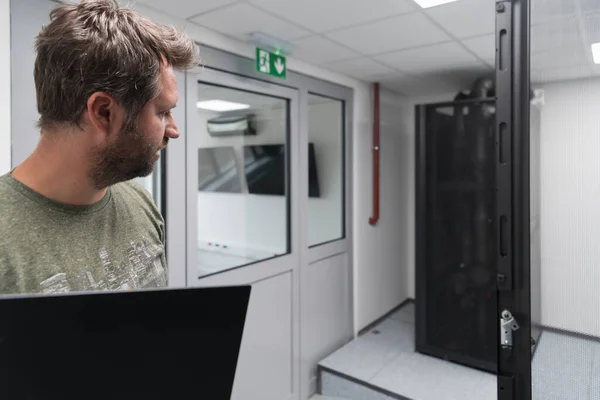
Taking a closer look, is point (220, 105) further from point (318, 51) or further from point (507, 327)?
point (507, 327)

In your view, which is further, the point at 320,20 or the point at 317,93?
the point at 317,93

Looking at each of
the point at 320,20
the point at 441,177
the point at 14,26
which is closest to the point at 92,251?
the point at 14,26

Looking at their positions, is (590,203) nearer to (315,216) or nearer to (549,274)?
(549,274)

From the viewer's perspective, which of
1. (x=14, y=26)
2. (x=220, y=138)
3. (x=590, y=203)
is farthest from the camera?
(x=220, y=138)

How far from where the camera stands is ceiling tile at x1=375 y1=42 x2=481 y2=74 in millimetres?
2594

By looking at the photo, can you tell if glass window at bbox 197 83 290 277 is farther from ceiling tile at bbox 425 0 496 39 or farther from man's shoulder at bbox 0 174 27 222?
man's shoulder at bbox 0 174 27 222

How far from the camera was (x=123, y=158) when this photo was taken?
2.67ft

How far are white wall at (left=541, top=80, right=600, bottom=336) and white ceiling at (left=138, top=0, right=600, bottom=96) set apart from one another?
9 cm

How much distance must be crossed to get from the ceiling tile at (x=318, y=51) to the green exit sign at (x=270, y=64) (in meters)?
0.13

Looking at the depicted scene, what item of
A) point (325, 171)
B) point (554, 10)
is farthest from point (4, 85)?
point (325, 171)

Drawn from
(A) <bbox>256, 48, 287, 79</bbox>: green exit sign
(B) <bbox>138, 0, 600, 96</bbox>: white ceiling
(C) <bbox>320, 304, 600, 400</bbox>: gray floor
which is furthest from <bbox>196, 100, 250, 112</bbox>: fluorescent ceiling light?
(C) <bbox>320, 304, 600, 400</bbox>: gray floor

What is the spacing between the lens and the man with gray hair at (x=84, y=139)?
0.74 m

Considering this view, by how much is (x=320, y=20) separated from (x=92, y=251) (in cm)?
167

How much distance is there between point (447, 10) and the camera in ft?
6.40
